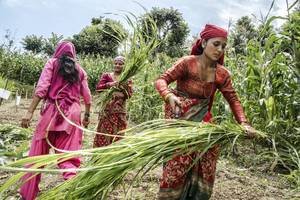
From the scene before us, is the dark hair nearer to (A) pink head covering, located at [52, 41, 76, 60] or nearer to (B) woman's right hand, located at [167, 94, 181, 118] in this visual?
(A) pink head covering, located at [52, 41, 76, 60]

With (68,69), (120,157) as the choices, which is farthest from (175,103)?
(68,69)

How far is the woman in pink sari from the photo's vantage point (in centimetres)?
365

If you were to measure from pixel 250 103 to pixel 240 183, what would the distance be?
80 cm

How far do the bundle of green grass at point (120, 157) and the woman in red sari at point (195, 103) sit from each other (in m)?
0.83

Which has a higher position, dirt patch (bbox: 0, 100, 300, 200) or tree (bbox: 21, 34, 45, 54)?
tree (bbox: 21, 34, 45, 54)

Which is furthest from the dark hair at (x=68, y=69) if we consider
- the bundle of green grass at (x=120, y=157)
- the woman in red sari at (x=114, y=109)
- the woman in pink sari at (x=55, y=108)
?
the bundle of green grass at (x=120, y=157)

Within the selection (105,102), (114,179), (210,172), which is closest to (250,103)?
(105,102)

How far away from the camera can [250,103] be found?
485cm

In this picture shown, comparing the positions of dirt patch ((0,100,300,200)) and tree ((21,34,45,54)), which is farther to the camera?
tree ((21,34,45,54))

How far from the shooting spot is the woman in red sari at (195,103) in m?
2.96

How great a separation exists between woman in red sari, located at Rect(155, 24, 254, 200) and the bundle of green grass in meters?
0.83

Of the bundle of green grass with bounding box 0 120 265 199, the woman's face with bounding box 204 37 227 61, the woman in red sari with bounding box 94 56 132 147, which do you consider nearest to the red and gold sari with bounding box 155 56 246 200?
the woman's face with bounding box 204 37 227 61

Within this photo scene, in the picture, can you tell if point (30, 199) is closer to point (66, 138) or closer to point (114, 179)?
point (66, 138)

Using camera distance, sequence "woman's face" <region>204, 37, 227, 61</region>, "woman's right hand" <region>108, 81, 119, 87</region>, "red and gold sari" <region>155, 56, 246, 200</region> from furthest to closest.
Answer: "woman's right hand" <region>108, 81, 119, 87</region>, "red and gold sari" <region>155, 56, 246, 200</region>, "woman's face" <region>204, 37, 227, 61</region>
